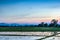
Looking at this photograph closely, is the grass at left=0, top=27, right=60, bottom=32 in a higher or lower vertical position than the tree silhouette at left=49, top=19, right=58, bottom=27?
lower

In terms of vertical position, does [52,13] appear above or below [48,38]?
above

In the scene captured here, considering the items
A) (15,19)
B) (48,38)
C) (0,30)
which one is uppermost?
(15,19)

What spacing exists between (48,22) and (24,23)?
252 millimetres

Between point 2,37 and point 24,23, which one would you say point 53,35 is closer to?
point 24,23

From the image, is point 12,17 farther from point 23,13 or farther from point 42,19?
point 42,19

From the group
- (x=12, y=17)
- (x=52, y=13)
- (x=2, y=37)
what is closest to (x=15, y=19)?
(x=12, y=17)

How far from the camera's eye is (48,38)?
3.31 feet

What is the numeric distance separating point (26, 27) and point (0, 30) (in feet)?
0.96

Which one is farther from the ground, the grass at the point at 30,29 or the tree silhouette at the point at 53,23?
the tree silhouette at the point at 53,23

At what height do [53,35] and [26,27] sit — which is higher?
[26,27]

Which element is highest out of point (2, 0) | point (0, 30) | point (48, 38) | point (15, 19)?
point (2, 0)

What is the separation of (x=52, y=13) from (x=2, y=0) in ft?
1.82

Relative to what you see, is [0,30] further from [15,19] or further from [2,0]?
[2,0]

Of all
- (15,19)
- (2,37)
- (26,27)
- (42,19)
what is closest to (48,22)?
(42,19)
